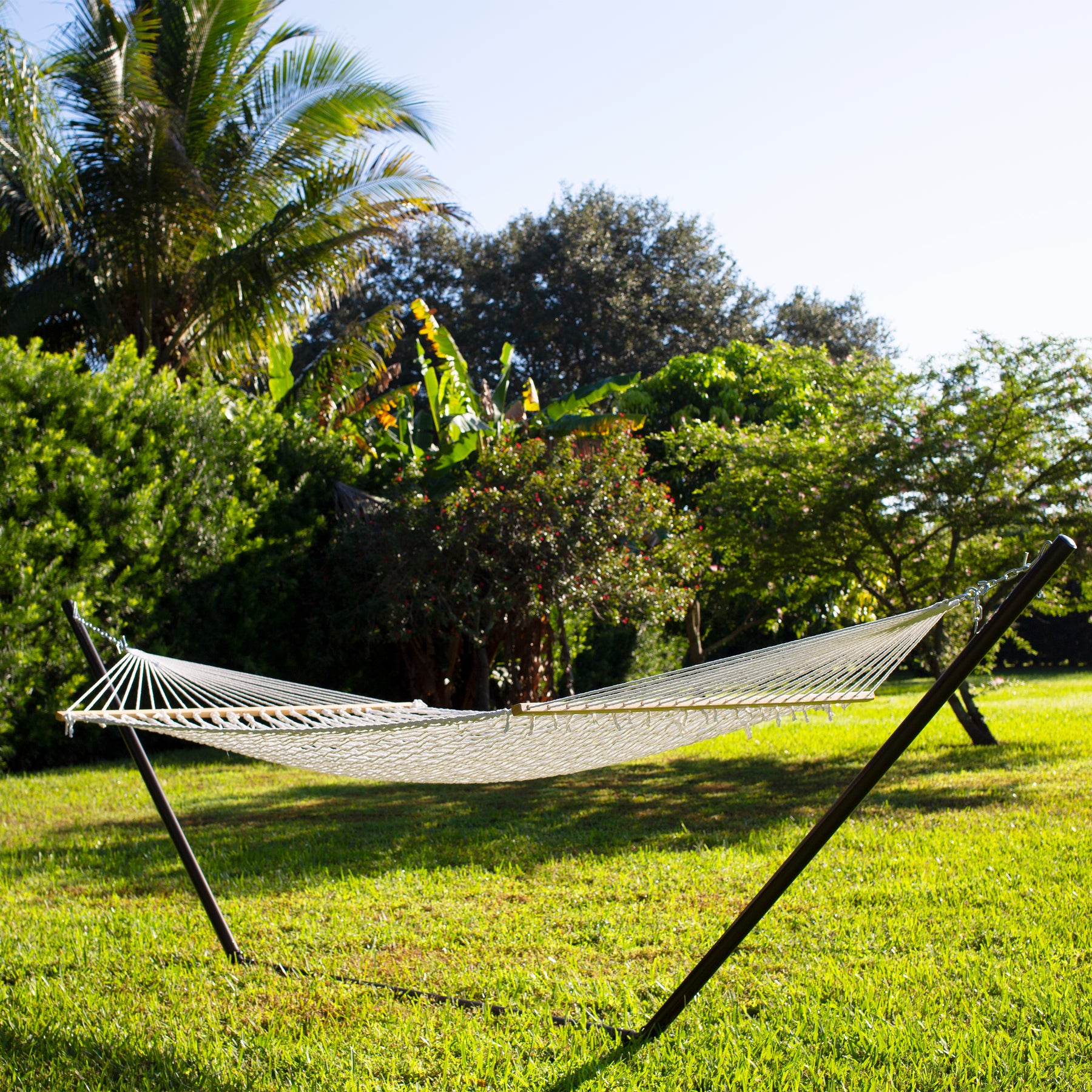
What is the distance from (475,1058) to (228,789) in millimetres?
4480

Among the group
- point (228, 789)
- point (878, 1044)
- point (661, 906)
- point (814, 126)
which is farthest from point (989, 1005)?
point (814, 126)

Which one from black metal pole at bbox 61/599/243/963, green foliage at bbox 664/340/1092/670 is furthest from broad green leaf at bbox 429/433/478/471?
black metal pole at bbox 61/599/243/963

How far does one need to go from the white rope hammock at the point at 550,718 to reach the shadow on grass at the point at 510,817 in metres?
1.33

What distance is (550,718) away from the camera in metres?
2.16

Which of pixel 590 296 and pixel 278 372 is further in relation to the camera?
pixel 590 296

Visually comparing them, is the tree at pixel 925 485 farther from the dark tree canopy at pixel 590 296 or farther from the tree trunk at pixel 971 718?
the dark tree canopy at pixel 590 296

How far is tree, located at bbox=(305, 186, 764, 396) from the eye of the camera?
19.3m

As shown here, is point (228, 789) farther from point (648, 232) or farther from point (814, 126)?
point (648, 232)

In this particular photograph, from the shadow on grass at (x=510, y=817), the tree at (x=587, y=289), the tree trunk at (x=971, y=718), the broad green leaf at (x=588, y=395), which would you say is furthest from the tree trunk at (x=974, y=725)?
the tree at (x=587, y=289)

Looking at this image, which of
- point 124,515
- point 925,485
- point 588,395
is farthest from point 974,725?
point 124,515

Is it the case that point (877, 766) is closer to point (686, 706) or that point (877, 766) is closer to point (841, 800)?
point (841, 800)

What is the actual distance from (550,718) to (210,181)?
8.68m

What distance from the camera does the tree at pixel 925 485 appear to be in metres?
5.92

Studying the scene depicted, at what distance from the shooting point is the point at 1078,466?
5871 mm
